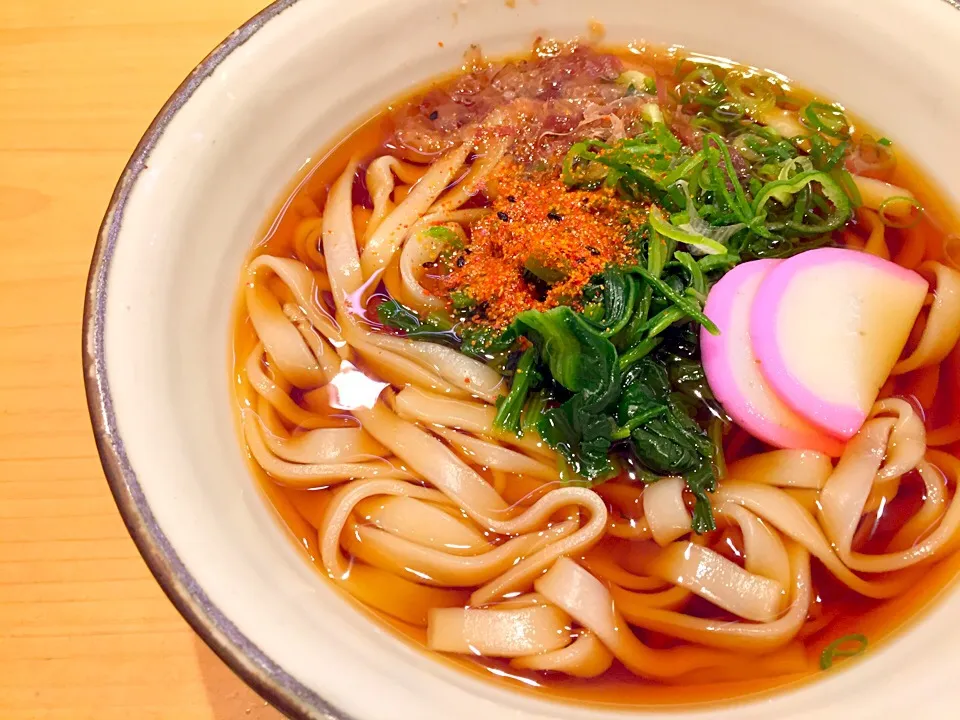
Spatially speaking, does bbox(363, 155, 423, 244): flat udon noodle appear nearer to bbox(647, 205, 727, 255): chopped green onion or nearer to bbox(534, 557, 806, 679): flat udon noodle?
bbox(647, 205, 727, 255): chopped green onion

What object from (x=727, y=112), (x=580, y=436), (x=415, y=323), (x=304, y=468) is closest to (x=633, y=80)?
(x=727, y=112)

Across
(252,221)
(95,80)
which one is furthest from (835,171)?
(95,80)

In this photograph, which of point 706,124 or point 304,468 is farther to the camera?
point 706,124

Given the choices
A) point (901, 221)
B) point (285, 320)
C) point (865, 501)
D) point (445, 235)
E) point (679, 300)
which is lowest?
point (285, 320)

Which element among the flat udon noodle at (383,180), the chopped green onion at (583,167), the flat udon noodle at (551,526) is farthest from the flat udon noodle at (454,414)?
the chopped green onion at (583,167)

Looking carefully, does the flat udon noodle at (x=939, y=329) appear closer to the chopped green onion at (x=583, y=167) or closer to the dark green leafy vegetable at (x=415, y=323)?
the chopped green onion at (x=583, y=167)

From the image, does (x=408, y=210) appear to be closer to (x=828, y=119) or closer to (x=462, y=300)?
(x=462, y=300)
